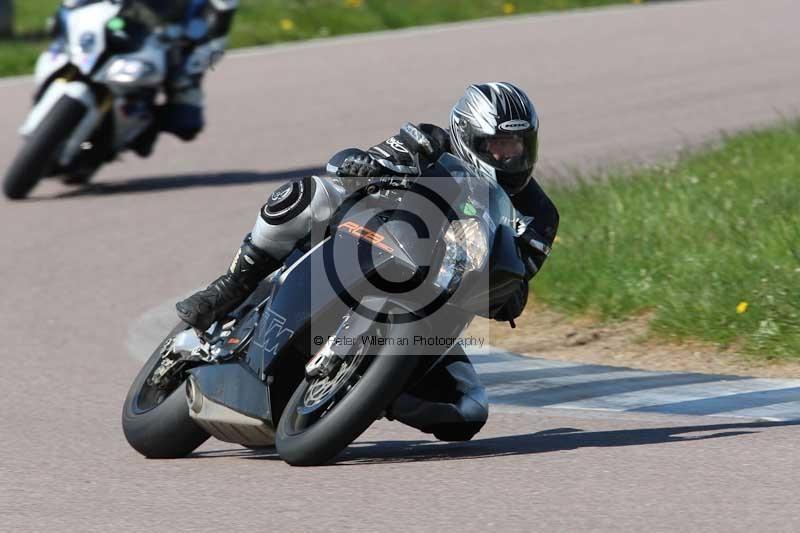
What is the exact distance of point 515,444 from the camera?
5859mm

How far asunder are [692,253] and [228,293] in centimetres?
314

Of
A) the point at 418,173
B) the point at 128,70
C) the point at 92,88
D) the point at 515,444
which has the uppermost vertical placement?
the point at 418,173

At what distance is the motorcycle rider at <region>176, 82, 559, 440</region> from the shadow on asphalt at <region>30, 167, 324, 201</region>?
614cm

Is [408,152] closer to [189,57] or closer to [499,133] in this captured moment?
[499,133]

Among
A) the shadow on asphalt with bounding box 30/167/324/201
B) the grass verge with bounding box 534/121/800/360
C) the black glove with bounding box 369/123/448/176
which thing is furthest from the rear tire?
the black glove with bounding box 369/123/448/176

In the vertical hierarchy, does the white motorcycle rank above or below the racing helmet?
below

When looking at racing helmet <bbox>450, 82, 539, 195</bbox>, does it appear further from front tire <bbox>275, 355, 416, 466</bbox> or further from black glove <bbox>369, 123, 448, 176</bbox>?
front tire <bbox>275, 355, 416, 466</bbox>

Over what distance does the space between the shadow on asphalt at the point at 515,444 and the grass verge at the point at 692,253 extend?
131 centimetres

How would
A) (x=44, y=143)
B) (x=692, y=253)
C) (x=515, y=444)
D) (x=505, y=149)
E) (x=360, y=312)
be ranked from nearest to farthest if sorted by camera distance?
1. (x=360, y=312)
2. (x=505, y=149)
3. (x=515, y=444)
4. (x=692, y=253)
5. (x=44, y=143)

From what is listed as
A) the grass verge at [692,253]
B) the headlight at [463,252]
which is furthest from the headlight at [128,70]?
the headlight at [463,252]

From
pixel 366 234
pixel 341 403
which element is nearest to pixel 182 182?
pixel 366 234

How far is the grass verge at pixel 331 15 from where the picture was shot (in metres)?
16.9

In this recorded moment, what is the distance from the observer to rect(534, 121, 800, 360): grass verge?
24.3 ft

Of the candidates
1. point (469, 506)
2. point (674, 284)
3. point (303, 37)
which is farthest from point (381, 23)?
point (469, 506)
